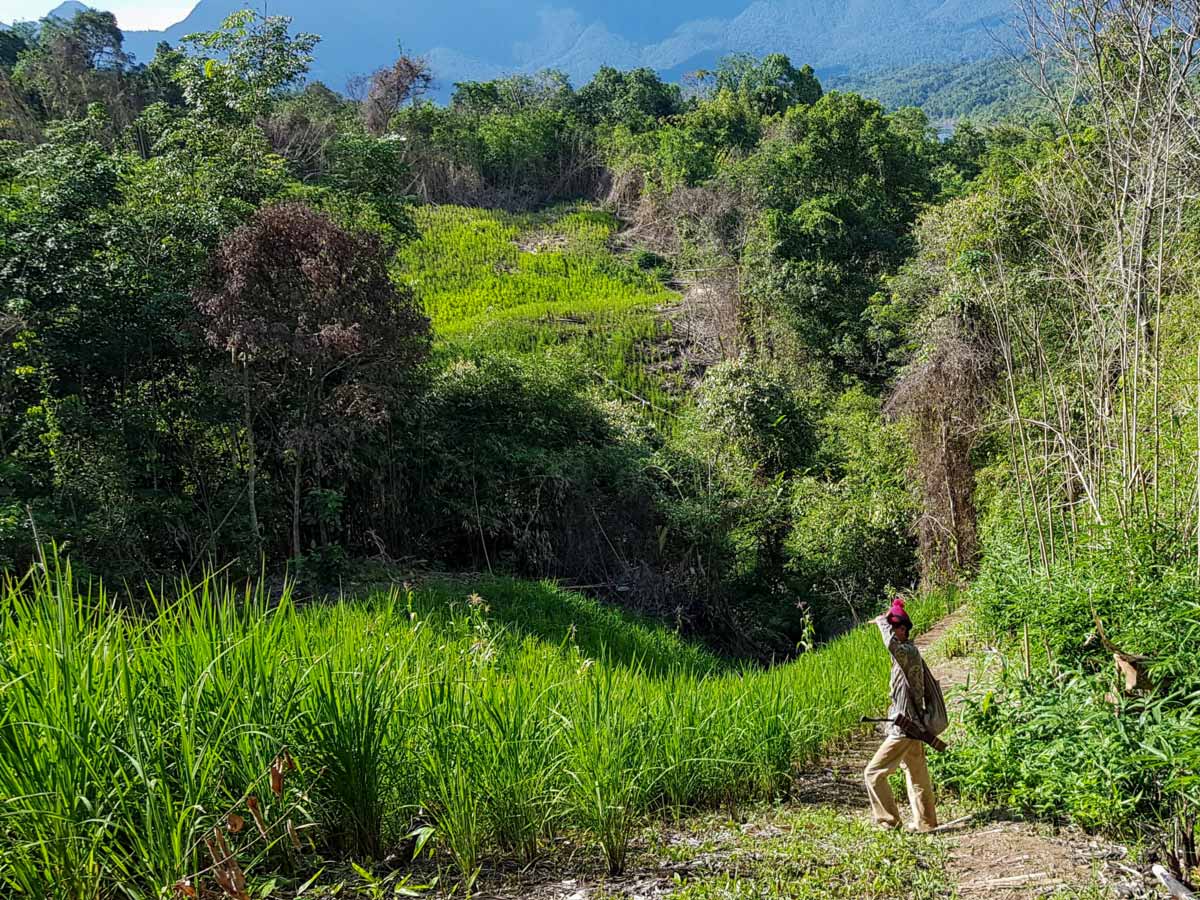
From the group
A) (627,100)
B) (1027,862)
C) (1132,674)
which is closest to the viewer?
(1027,862)

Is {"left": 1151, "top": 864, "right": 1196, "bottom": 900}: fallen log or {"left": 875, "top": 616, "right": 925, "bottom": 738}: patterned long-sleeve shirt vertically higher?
{"left": 875, "top": 616, "right": 925, "bottom": 738}: patterned long-sleeve shirt

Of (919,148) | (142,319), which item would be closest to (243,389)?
(142,319)

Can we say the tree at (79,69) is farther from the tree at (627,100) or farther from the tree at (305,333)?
the tree at (305,333)

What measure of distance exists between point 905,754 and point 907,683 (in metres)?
0.33

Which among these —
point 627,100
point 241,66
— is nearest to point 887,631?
point 241,66

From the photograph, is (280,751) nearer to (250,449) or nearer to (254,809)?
Result: (254,809)

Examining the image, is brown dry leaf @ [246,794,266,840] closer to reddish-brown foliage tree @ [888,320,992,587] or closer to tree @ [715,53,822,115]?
reddish-brown foliage tree @ [888,320,992,587]

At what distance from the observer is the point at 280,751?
2.40 meters

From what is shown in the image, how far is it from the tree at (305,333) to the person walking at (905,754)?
241 inches

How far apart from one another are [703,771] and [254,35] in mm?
10394

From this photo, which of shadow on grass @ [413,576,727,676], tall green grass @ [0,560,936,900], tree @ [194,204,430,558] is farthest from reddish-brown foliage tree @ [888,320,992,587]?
tall green grass @ [0,560,936,900]

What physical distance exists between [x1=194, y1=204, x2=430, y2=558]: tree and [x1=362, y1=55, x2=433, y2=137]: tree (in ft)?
75.2

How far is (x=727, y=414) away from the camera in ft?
45.4

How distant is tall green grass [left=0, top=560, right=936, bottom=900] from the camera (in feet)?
6.71
